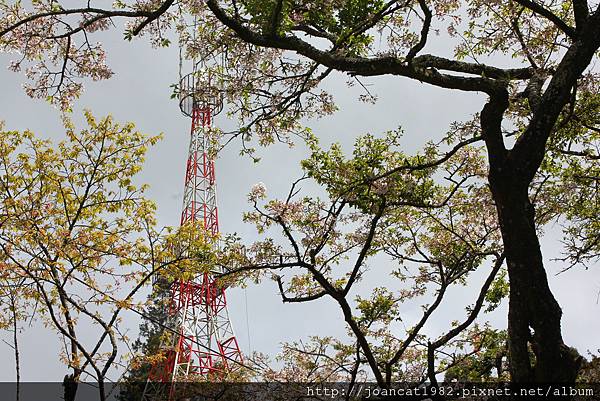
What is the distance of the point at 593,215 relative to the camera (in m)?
A: 7.41

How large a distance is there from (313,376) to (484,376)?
277cm

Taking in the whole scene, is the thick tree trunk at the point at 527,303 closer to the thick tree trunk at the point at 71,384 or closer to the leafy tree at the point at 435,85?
the leafy tree at the point at 435,85

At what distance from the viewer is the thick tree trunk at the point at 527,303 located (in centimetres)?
420

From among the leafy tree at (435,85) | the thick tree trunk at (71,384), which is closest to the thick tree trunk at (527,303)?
the leafy tree at (435,85)

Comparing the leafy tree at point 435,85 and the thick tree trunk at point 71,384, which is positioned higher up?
the leafy tree at point 435,85

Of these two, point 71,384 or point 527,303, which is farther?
point 71,384

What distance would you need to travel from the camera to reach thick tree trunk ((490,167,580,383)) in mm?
4199

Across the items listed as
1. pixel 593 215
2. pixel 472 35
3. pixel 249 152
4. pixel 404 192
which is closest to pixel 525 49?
pixel 472 35

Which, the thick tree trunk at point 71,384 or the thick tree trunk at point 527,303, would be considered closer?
the thick tree trunk at point 527,303

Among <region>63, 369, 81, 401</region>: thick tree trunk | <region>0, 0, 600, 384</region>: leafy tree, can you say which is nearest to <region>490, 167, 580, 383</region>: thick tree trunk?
<region>0, 0, 600, 384</region>: leafy tree

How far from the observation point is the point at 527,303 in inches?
168

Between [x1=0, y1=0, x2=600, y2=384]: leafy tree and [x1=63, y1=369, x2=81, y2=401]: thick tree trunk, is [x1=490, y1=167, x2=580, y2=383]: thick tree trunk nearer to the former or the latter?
[x1=0, y1=0, x2=600, y2=384]: leafy tree

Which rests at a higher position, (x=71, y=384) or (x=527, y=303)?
(x=527, y=303)

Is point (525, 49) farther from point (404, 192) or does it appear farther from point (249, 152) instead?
point (249, 152)
